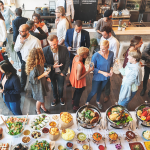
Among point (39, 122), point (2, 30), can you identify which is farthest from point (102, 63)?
point (2, 30)

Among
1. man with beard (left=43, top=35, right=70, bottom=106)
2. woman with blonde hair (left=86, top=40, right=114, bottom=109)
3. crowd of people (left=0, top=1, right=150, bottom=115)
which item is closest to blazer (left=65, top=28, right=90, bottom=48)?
crowd of people (left=0, top=1, right=150, bottom=115)

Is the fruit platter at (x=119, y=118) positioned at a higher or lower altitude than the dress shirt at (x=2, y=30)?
lower

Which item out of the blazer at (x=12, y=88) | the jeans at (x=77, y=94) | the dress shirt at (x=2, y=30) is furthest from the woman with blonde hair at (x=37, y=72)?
the dress shirt at (x=2, y=30)

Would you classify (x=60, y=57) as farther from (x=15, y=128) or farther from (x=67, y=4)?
(x=67, y=4)

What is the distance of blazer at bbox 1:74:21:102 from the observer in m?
2.32

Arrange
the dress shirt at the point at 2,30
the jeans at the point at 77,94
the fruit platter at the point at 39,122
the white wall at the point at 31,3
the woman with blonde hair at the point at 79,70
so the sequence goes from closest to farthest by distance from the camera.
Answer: the fruit platter at the point at 39,122 < the woman with blonde hair at the point at 79,70 < the jeans at the point at 77,94 < the dress shirt at the point at 2,30 < the white wall at the point at 31,3

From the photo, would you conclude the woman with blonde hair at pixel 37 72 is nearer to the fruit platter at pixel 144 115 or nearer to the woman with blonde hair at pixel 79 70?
the woman with blonde hair at pixel 79 70

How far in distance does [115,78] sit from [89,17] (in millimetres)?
3131

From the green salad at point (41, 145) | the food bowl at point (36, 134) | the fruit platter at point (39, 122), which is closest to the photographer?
the green salad at point (41, 145)

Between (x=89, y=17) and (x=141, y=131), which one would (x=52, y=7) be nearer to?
(x=89, y=17)

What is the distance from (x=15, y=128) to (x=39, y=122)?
298 mm

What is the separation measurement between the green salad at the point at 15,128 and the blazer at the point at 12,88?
1.69 feet

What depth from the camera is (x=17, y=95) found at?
250cm

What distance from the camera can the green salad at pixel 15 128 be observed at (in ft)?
6.35
